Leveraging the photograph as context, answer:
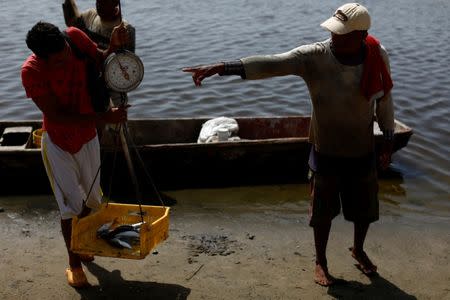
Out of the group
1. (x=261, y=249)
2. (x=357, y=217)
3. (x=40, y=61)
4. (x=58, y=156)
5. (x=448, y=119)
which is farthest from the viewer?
(x=448, y=119)

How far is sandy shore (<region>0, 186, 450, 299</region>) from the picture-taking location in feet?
16.0

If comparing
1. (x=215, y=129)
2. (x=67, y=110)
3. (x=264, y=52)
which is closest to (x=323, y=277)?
(x=67, y=110)

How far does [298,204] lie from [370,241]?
1.28 meters

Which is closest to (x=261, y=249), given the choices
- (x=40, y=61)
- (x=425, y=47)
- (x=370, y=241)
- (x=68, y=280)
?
(x=370, y=241)

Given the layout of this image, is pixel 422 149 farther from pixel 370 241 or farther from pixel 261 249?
pixel 261 249

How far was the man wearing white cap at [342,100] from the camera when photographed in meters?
4.14

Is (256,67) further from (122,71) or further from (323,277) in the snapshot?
(323,277)

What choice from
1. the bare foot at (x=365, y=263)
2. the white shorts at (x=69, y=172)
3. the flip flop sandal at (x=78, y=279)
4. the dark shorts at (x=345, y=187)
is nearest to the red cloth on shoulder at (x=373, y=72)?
the dark shorts at (x=345, y=187)

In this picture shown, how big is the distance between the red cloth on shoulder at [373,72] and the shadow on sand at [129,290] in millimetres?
2149

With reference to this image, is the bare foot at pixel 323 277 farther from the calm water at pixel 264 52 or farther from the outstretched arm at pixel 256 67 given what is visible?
the calm water at pixel 264 52

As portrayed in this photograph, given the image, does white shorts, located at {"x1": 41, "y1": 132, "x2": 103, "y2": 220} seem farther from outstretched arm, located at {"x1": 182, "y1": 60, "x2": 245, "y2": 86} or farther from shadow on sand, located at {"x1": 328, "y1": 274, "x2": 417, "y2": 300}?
shadow on sand, located at {"x1": 328, "y1": 274, "x2": 417, "y2": 300}

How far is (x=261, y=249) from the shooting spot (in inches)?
225

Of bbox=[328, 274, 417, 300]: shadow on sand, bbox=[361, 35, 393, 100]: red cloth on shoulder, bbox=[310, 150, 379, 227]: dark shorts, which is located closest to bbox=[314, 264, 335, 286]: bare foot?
bbox=[328, 274, 417, 300]: shadow on sand

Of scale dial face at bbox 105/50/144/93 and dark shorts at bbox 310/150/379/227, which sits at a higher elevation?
scale dial face at bbox 105/50/144/93
